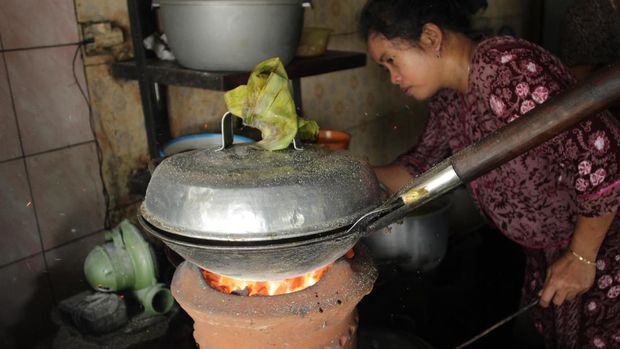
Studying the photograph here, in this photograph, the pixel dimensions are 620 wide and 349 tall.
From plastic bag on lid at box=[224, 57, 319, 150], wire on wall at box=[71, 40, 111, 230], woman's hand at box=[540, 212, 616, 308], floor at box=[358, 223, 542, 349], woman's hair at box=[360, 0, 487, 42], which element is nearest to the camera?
plastic bag on lid at box=[224, 57, 319, 150]

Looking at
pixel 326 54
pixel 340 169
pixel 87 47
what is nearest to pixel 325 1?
pixel 326 54

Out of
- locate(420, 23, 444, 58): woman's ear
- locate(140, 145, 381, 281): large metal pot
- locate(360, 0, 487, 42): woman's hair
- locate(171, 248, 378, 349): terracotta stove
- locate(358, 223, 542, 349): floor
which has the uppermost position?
locate(360, 0, 487, 42): woman's hair

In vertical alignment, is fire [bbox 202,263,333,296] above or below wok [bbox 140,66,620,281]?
below

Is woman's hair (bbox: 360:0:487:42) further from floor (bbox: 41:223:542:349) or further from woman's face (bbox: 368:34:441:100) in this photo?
floor (bbox: 41:223:542:349)

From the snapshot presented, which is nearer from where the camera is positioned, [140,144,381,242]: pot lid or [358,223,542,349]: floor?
[140,144,381,242]: pot lid

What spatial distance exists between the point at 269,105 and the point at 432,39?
0.85m

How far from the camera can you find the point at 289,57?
189 cm

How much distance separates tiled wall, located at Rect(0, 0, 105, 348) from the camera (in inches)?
71.1

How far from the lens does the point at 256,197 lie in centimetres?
97

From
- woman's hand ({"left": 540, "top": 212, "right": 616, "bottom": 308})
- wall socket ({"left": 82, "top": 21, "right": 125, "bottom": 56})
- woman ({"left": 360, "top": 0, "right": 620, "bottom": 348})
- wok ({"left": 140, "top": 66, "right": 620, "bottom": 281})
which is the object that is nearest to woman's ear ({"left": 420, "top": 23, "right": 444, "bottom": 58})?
woman ({"left": 360, "top": 0, "right": 620, "bottom": 348})

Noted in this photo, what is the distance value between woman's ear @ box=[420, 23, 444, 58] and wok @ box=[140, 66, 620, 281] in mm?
784

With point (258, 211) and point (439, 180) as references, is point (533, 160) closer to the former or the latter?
point (439, 180)

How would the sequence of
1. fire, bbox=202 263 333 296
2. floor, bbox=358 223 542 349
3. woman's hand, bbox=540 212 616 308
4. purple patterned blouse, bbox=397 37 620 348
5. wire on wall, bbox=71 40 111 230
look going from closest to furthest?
fire, bbox=202 263 333 296 → purple patterned blouse, bbox=397 37 620 348 → woman's hand, bbox=540 212 616 308 → wire on wall, bbox=71 40 111 230 → floor, bbox=358 223 542 349

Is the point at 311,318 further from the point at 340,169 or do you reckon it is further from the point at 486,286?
the point at 486,286
